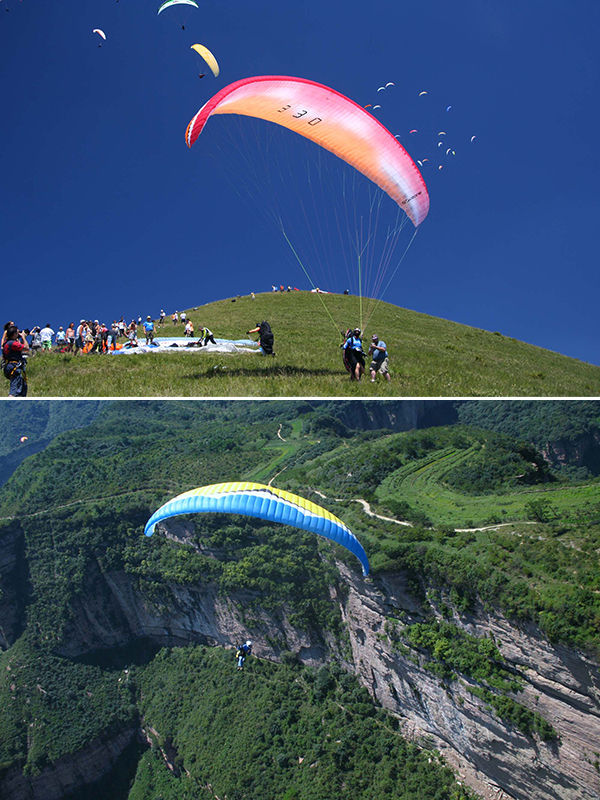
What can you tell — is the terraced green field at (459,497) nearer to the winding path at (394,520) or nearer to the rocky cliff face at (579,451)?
the winding path at (394,520)

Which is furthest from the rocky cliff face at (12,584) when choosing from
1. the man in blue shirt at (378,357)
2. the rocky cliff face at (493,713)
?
the man in blue shirt at (378,357)

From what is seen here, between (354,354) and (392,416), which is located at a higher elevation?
(392,416)

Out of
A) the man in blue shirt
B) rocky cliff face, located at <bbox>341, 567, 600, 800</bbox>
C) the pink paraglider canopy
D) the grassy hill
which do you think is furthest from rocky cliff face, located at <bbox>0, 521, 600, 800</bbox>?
the pink paraglider canopy

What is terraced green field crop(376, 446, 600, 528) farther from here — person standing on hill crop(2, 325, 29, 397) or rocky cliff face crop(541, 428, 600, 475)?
person standing on hill crop(2, 325, 29, 397)

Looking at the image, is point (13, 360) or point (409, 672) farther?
point (409, 672)

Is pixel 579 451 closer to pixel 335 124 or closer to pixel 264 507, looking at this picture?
pixel 335 124

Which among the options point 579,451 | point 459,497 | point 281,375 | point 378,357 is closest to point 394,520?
point 459,497
